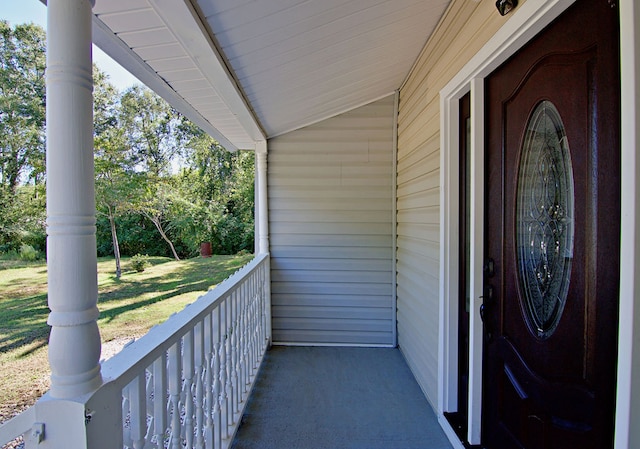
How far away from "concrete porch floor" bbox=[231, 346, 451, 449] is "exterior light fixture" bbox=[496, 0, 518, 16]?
2353 millimetres

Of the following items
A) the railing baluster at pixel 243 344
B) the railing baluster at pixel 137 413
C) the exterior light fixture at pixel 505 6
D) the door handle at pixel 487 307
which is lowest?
the railing baluster at pixel 243 344

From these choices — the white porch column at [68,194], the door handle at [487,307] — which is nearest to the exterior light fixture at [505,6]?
the door handle at [487,307]

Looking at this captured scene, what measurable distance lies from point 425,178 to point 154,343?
2168mm

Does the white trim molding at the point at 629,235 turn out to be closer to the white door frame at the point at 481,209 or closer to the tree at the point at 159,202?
the white door frame at the point at 481,209

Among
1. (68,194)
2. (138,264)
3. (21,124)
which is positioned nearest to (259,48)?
(68,194)

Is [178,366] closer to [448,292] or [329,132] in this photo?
[448,292]

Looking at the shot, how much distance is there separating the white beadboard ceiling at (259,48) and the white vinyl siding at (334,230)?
58cm

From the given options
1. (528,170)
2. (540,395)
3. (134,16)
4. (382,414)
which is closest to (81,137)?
(134,16)

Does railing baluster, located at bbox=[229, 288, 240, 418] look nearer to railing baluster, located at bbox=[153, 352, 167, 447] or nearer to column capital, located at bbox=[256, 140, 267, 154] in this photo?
railing baluster, located at bbox=[153, 352, 167, 447]

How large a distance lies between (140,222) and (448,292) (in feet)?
36.5

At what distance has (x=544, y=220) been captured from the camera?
1.30m

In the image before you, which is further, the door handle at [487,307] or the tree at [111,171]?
the tree at [111,171]

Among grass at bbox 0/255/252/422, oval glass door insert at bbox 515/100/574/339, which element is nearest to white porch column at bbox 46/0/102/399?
oval glass door insert at bbox 515/100/574/339

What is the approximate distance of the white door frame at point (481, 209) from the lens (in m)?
0.83
